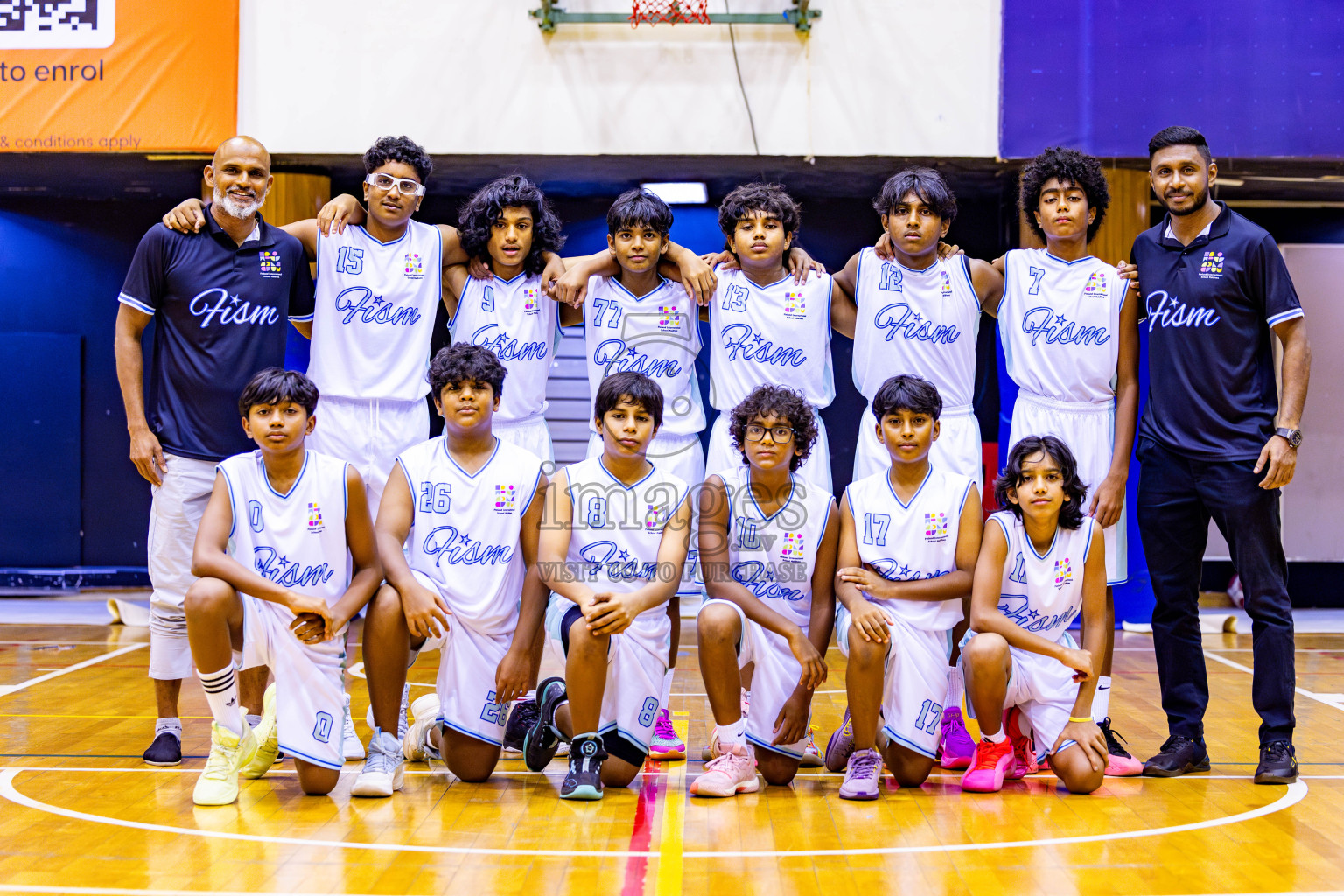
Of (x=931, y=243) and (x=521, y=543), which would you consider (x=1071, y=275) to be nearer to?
(x=931, y=243)

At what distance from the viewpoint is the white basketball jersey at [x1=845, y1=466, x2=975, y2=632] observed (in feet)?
11.9

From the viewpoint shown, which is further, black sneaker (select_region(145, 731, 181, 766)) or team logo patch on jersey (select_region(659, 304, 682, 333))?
team logo patch on jersey (select_region(659, 304, 682, 333))

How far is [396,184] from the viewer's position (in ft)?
14.0

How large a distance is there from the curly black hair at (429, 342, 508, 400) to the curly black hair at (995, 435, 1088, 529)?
174 centimetres

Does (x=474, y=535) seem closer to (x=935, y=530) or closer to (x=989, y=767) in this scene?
(x=935, y=530)

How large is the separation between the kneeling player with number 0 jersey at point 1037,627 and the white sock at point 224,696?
2264mm

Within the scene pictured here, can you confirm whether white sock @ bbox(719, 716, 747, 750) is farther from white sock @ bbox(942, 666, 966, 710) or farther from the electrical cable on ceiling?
the electrical cable on ceiling

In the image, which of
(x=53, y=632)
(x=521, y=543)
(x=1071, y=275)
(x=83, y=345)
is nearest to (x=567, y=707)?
(x=521, y=543)

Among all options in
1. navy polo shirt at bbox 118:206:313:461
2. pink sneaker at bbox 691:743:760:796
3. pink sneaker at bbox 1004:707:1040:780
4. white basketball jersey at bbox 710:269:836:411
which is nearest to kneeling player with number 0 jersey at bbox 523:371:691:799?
pink sneaker at bbox 691:743:760:796

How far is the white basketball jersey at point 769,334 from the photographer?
4270mm

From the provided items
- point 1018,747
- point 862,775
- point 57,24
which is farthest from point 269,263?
point 57,24

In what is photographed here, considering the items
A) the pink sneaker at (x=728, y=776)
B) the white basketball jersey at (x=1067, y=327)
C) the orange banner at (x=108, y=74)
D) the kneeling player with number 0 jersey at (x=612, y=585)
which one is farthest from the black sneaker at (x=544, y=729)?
the orange banner at (x=108, y=74)

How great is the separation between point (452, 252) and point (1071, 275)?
2391 millimetres

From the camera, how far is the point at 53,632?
21.9ft
